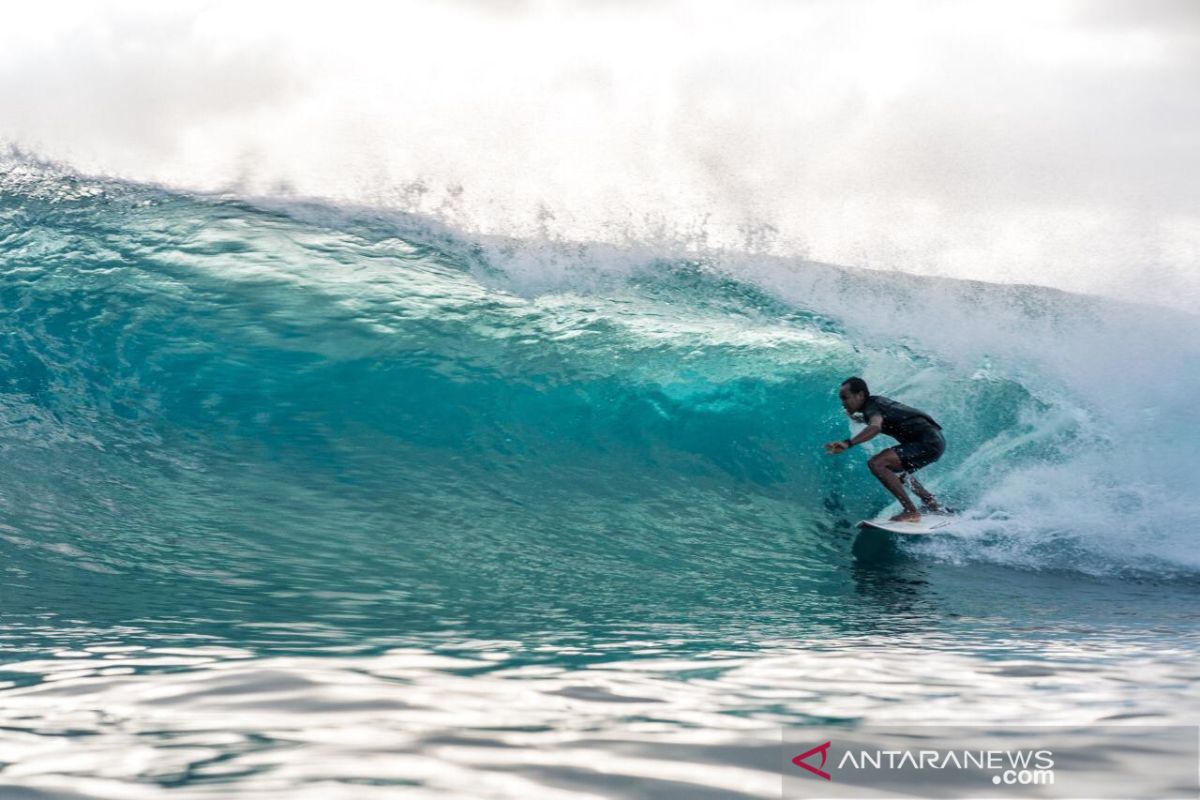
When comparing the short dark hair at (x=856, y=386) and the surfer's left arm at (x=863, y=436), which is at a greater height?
the short dark hair at (x=856, y=386)

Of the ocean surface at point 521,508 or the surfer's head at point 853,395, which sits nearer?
the ocean surface at point 521,508

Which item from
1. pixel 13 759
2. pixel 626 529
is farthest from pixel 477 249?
pixel 13 759

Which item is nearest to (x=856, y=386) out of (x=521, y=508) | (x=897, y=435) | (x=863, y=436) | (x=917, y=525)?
(x=863, y=436)

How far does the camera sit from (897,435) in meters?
6.99

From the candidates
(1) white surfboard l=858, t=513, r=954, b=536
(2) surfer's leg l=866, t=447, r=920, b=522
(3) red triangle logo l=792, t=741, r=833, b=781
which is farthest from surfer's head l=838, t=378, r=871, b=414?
(3) red triangle logo l=792, t=741, r=833, b=781

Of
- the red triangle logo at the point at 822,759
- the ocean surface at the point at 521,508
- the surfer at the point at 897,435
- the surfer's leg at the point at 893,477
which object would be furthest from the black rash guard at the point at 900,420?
the red triangle logo at the point at 822,759

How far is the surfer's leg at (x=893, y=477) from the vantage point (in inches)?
266

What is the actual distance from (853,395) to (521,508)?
7.89ft

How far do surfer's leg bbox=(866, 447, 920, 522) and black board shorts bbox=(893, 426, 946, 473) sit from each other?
0.04m

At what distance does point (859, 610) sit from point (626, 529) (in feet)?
5.73

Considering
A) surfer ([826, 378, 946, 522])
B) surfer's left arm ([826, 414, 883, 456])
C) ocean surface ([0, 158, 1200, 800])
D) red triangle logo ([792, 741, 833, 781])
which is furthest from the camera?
surfer ([826, 378, 946, 522])

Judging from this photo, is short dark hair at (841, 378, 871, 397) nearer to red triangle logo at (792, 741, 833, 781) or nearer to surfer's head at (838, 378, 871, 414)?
surfer's head at (838, 378, 871, 414)

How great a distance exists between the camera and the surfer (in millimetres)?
6848

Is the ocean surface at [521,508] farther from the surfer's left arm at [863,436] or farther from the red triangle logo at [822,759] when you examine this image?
the surfer's left arm at [863,436]
